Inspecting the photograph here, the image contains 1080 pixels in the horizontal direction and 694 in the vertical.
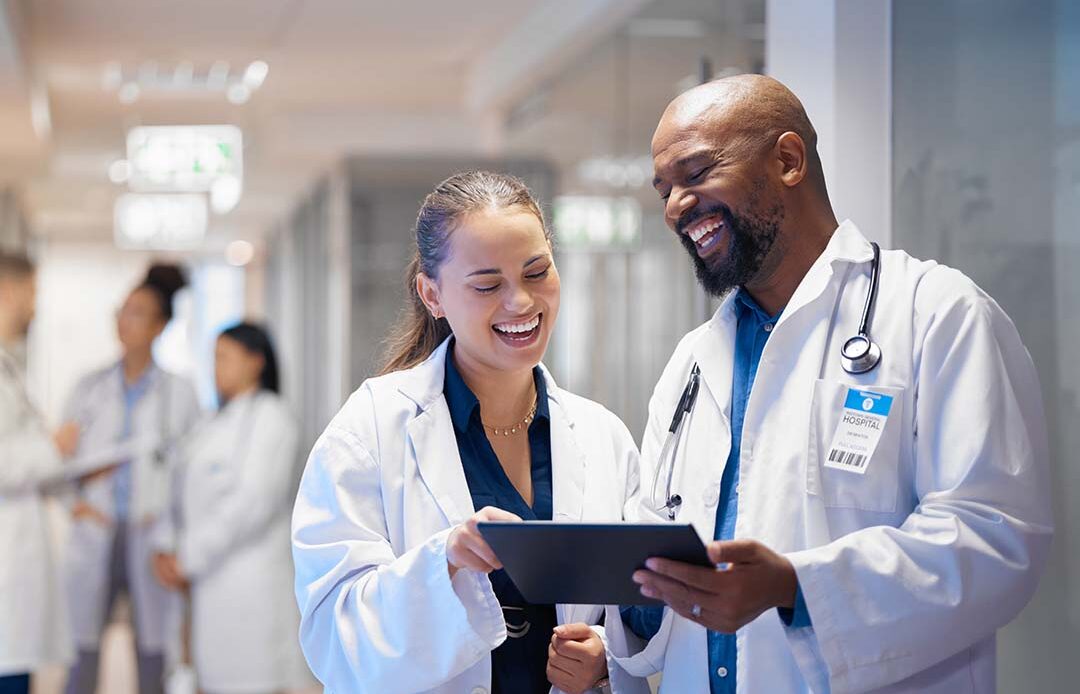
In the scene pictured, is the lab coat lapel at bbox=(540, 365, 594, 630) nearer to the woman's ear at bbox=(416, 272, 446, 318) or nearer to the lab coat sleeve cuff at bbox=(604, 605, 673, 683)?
the lab coat sleeve cuff at bbox=(604, 605, 673, 683)

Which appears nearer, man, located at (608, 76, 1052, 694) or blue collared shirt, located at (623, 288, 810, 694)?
man, located at (608, 76, 1052, 694)

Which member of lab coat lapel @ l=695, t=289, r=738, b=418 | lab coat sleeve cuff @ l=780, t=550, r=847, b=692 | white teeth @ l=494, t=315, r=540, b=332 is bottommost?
lab coat sleeve cuff @ l=780, t=550, r=847, b=692

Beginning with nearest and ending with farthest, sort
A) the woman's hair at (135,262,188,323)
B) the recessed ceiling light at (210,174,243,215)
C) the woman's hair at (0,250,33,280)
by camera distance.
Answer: the woman's hair at (0,250,33,280)
the woman's hair at (135,262,188,323)
the recessed ceiling light at (210,174,243,215)

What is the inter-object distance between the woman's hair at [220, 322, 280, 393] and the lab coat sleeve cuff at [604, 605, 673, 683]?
12.8ft

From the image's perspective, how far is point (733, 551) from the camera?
1845mm

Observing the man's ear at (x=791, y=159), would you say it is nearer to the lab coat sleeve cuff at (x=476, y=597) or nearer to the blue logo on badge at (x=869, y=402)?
the blue logo on badge at (x=869, y=402)

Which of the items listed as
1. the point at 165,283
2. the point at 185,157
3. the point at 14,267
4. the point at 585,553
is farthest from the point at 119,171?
the point at 585,553

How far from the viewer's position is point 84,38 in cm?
648

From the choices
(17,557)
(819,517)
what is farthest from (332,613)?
(17,557)

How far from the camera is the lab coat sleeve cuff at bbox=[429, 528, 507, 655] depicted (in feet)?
6.92

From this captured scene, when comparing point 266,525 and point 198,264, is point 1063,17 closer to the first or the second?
point 266,525

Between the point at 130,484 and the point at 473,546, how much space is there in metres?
4.80

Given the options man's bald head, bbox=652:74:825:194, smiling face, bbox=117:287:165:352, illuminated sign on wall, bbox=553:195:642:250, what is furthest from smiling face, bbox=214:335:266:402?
man's bald head, bbox=652:74:825:194

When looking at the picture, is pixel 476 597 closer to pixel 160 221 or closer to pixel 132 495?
pixel 132 495
